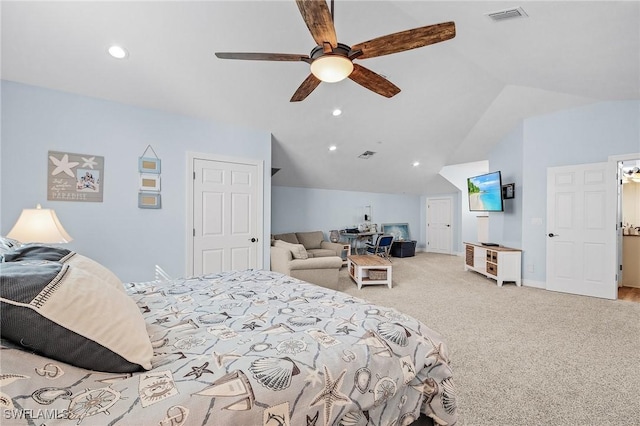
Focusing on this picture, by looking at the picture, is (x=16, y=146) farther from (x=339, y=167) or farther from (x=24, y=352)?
(x=339, y=167)

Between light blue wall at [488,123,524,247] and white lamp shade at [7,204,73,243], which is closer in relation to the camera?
white lamp shade at [7,204,73,243]

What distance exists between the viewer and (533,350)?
2650 millimetres

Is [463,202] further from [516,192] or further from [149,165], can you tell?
[149,165]

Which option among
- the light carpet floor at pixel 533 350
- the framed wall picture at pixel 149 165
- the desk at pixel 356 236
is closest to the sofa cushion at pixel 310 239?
the desk at pixel 356 236

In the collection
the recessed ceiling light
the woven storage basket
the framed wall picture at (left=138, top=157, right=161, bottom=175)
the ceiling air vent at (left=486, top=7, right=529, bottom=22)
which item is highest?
the ceiling air vent at (left=486, top=7, right=529, bottom=22)

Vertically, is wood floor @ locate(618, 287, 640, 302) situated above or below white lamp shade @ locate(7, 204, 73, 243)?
below

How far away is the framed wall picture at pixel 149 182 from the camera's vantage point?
362 cm

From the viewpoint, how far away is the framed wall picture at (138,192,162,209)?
3.60 metres

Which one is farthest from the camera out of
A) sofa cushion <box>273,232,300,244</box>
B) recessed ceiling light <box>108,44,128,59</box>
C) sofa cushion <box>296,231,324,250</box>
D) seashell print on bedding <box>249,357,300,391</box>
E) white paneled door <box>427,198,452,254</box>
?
white paneled door <box>427,198,452,254</box>

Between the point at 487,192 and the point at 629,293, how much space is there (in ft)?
8.36

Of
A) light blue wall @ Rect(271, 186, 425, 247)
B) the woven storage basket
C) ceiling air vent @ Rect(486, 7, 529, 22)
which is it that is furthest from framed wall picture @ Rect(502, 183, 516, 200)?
light blue wall @ Rect(271, 186, 425, 247)

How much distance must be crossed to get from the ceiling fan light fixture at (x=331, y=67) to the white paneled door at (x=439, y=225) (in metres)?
8.28

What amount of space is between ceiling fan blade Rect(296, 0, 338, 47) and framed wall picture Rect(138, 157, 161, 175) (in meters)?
2.73

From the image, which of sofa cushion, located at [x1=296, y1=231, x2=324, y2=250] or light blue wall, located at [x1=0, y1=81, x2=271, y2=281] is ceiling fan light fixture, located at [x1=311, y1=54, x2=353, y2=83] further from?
sofa cushion, located at [x1=296, y1=231, x2=324, y2=250]
